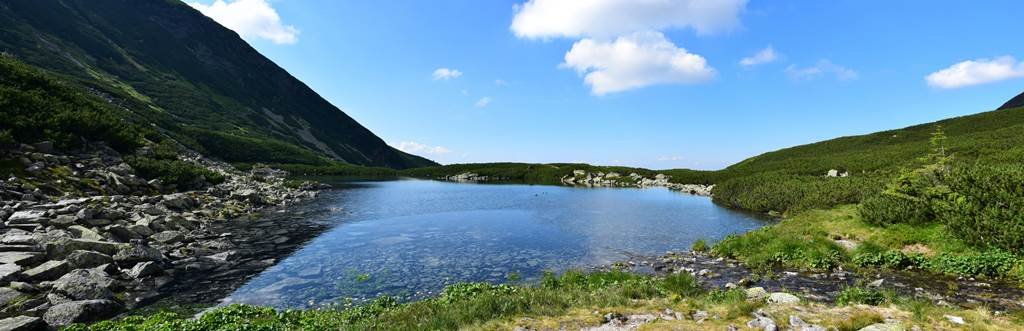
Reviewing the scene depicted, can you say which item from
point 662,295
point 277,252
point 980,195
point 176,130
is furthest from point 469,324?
point 176,130

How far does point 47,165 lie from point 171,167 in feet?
33.4

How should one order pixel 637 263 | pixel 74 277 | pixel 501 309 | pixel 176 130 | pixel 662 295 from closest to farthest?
pixel 501 309 < pixel 662 295 < pixel 74 277 < pixel 637 263 < pixel 176 130

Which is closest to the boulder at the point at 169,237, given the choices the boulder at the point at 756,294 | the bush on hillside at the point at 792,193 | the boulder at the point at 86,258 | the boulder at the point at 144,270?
the boulder at the point at 144,270

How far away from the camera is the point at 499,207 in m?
54.7

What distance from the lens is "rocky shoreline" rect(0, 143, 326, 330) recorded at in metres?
14.5

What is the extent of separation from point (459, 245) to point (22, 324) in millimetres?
19769

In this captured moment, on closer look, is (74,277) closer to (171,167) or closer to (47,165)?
(47,165)

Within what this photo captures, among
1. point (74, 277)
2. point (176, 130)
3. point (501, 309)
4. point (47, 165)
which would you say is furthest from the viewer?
point (176, 130)

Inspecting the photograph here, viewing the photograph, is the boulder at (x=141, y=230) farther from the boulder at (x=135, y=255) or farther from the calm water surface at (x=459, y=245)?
the calm water surface at (x=459, y=245)

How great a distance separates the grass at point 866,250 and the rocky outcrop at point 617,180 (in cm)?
6181

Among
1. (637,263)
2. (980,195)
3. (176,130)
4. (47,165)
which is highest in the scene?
(176,130)

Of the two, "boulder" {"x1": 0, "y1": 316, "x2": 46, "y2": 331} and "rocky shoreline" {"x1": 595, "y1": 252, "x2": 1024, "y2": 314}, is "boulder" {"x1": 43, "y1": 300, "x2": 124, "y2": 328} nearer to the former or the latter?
"boulder" {"x1": 0, "y1": 316, "x2": 46, "y2": 331}

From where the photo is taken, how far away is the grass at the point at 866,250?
54.1 feet

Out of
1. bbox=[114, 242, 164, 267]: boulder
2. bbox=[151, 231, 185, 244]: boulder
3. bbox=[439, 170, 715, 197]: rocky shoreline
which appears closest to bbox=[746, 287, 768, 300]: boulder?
bbox=[114, 242, 164, 267]: boulder
